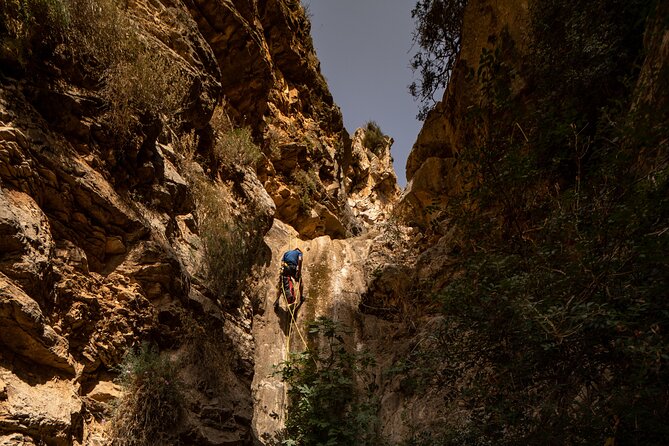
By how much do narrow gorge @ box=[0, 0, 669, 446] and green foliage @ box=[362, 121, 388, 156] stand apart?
60.3ft

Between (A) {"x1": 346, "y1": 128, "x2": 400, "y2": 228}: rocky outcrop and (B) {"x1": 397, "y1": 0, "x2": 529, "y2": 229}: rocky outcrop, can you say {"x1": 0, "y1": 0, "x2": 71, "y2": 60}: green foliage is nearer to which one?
(B) {"x1": 397, "y1": 0, "x2": 529, "y2": 229}: rocky outcrop

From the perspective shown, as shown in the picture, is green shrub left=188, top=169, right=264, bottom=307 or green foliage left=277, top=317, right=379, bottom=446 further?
green shrub left=188, top=169, right=264, bottom=307

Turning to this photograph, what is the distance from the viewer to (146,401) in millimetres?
4004

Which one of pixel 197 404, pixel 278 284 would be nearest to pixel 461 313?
pixel 197 404

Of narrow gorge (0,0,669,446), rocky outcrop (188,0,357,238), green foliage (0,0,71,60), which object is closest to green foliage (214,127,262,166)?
narrow gorge (0,0,669,446)

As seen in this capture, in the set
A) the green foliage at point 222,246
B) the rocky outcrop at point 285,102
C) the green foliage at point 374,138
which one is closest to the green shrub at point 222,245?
the green foliage at point 222,246

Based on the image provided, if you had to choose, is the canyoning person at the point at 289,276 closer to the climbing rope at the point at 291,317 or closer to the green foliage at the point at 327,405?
the climbing rope at the point at 291,317

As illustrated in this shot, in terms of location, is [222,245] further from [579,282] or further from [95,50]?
[579,282]

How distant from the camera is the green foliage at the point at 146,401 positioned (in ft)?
12.4

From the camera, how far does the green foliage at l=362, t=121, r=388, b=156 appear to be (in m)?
28.0

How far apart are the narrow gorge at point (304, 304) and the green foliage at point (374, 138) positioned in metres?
18.4

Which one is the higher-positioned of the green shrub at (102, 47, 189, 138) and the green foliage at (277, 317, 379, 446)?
the green shrub at (102, 47, 189, 138)

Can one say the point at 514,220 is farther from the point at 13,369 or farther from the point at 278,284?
the point at 278,284

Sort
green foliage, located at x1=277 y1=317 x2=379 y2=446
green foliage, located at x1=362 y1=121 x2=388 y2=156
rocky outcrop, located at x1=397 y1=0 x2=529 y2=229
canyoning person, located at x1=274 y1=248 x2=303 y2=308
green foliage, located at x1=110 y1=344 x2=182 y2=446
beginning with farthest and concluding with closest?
1. green foliage, located at x1=362 y1=121 x2=388 y2=156
2. canyoning person, located at x1=274 y1=248 x2=303 y2=308
3. rocky outcrop, located at x1=397 y1=0 x2=529 y2=229
4. green foliage, located at x1=277 y1=317 x2=379 y2=446
5. green foliage, located at x1=110 y1=344 x2=182 y2=446
